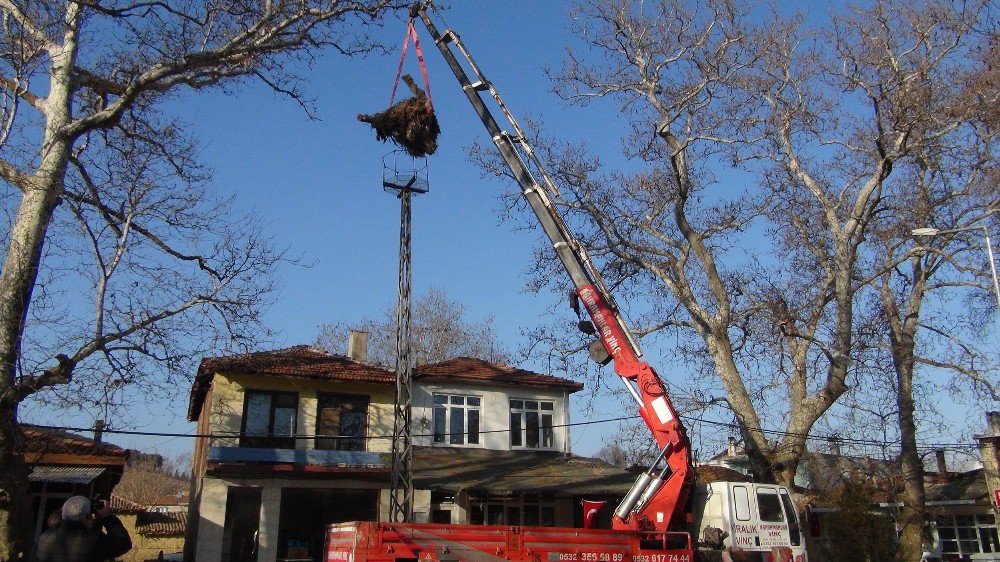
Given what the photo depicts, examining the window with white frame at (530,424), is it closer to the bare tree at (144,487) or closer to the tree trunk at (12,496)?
the tree trunk at (12,496)

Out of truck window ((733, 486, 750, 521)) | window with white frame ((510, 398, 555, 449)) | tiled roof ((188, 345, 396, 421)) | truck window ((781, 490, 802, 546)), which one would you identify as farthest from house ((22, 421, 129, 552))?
truck window ((781, 490, 802, 546))

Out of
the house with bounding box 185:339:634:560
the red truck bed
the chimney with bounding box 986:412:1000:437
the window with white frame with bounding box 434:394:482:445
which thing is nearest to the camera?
the red truck bed

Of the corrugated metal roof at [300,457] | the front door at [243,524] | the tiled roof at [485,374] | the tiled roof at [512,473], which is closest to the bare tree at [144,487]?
the front door at [243,524]

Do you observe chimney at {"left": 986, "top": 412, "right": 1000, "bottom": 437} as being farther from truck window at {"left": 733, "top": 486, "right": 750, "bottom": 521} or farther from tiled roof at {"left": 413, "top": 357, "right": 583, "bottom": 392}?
truck window at {"left": 733, "top": 486, "right": 750, "bottom": 521}

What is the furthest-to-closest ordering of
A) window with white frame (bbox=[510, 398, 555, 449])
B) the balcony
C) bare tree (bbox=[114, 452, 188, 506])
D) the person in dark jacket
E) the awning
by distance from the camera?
bare tree (bbox=[114, 452, 188, 506]) < window with white frame (bbox=[510, 398, 555, 449]) < the balcony < the awning < the person in dark jacket

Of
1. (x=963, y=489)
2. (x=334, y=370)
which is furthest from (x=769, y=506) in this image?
(x=963, y=489)

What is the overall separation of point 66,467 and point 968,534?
Answer: 34403mm

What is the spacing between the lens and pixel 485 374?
27.7 m

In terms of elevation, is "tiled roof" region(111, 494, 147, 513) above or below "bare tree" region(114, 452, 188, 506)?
below

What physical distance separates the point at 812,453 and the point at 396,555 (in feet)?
67.8

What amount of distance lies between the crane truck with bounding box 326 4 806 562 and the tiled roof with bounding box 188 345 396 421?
9.78m

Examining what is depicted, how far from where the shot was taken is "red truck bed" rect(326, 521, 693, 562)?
11703mm

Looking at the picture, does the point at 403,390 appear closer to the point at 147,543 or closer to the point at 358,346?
the point at 358,346

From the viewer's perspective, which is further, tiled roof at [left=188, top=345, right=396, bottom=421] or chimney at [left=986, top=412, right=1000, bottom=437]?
chimney at [left=986, top=412, right=1000, bottom=437]
